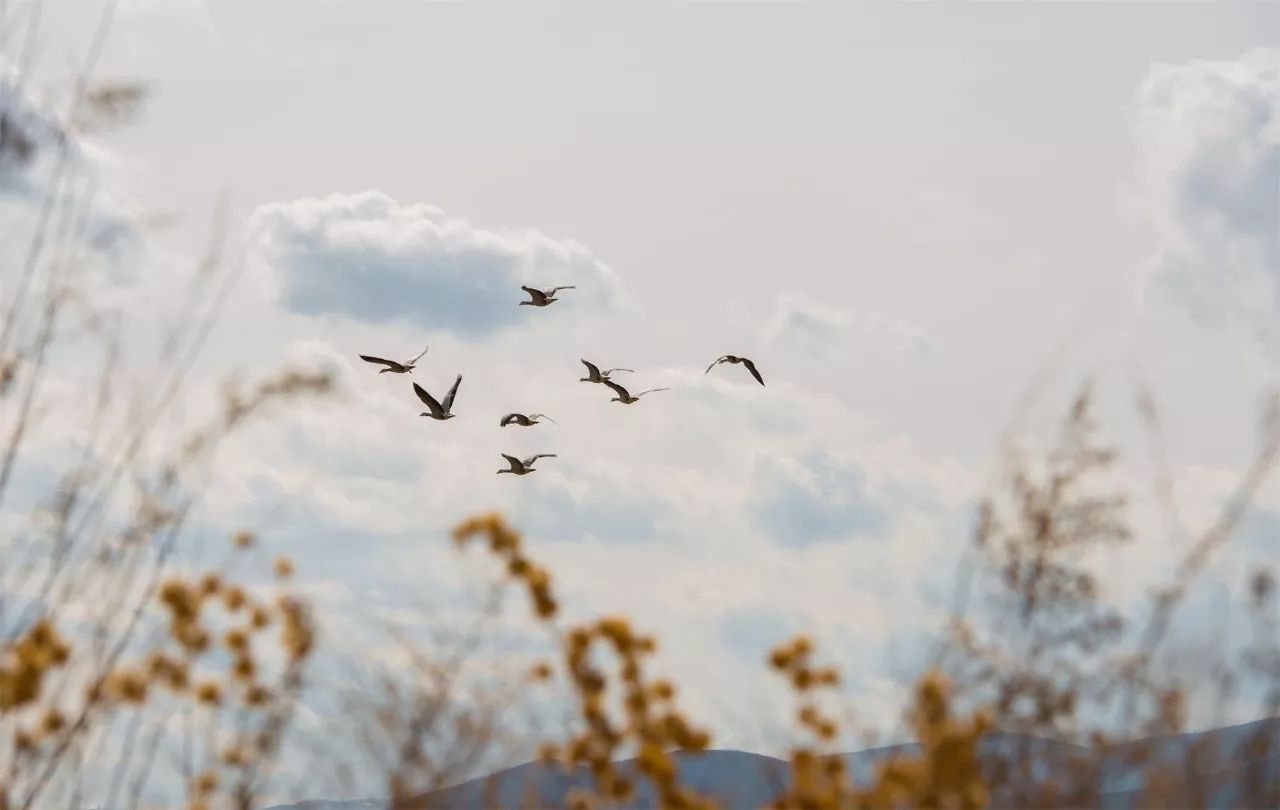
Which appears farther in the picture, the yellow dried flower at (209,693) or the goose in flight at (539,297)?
the goose in flight at (539,297)

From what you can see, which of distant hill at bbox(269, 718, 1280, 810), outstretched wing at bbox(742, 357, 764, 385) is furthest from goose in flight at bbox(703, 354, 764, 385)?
distant hill at bbox(269, 718, 1280, 810)

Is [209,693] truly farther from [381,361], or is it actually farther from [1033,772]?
[381,361]

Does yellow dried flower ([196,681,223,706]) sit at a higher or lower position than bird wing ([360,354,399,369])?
lower

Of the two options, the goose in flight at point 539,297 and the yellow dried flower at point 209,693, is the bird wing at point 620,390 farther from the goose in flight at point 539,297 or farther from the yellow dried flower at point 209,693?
the yellow dried flower at point 209,693

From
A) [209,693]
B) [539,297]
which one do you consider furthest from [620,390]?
[209,693]

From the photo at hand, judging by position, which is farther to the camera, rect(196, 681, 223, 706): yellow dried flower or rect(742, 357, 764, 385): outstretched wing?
rect(742, 357, 764, 385): outstretched wing

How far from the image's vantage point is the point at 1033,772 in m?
3.49

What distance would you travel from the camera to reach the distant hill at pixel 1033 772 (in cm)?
320

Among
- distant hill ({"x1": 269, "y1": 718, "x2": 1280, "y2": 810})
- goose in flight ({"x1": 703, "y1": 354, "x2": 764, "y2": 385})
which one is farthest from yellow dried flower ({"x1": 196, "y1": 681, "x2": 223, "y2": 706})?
goose in flight ({"x1": 703, "y1": 354, "x2": 764, "y2": 385})

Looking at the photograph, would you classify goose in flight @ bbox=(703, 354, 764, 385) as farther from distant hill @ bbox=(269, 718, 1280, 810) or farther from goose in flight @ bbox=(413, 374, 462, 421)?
distant hill @ bbox=(269, 718, 1280, 810)

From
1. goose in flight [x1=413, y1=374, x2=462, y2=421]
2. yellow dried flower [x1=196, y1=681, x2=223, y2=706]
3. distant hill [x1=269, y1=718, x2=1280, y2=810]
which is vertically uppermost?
goose in flight [x1=413, y1=374, x2=462, y2=421]

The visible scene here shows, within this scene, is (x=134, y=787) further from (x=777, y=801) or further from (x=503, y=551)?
(x=777, y=801)

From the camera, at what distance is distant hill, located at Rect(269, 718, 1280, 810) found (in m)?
3.20

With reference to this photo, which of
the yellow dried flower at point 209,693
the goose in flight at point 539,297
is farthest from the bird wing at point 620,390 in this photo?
the yellow dried flower at point 209,693
